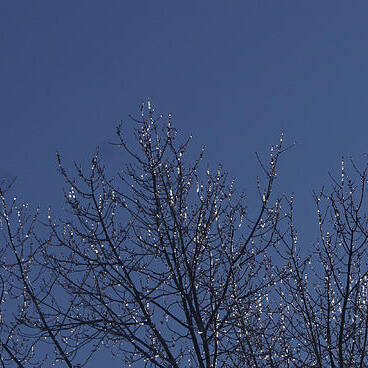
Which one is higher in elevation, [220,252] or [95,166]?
[95,166]

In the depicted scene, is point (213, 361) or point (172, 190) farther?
point (172, 190)

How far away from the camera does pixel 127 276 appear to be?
733 cm

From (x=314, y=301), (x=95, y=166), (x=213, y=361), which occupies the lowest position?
(x=213, y=361)

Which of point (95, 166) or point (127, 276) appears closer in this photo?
point (127, 276)

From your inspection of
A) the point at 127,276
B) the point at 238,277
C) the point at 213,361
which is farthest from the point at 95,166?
the point at 213,361

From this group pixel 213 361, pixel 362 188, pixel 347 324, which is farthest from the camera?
pixel 347 324

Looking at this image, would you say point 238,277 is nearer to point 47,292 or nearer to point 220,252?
point 220,252

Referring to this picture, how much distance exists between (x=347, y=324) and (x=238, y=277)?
4.91ft

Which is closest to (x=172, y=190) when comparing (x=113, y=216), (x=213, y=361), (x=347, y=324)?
Answer: (x=113, y=216)

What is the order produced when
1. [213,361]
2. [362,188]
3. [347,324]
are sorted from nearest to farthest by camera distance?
[213,361]
[362,188]
[347,324]

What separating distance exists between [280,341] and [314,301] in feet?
2.38

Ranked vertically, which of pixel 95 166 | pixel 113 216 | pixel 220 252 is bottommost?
pixel 220 252

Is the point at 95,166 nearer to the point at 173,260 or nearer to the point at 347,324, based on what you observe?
the point at 173,260

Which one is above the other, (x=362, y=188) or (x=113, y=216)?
(x=113, y=216)
